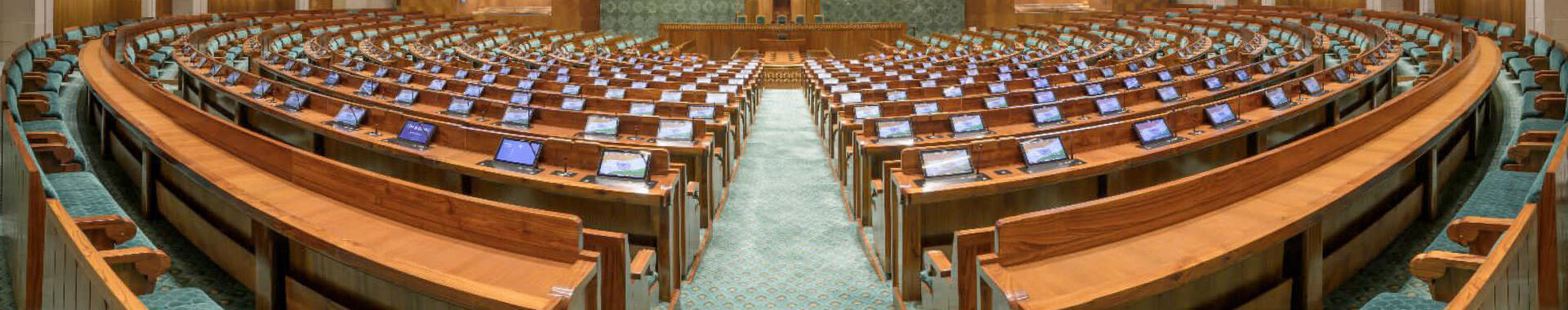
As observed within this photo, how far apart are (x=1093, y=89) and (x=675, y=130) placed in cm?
312

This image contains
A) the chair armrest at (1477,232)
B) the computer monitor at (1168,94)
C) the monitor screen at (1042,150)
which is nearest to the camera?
the chair armrest at (1477,232)

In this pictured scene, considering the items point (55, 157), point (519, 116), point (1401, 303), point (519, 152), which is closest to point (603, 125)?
point (519, 116)

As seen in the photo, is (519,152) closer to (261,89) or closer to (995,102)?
(261,89)

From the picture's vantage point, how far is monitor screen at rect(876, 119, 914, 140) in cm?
471

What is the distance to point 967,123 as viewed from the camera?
497 cm

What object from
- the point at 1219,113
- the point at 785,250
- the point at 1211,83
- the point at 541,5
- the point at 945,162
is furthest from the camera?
the point at 541,5

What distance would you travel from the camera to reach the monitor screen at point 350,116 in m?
4.87

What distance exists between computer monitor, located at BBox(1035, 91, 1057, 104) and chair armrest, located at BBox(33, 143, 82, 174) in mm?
4860

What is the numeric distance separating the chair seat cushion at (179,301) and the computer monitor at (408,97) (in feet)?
13.1

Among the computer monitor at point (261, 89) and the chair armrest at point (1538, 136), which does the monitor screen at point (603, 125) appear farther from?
the chair armrest at point (1538, 136)

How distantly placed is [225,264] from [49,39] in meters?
7.92

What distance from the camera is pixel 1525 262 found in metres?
1.70

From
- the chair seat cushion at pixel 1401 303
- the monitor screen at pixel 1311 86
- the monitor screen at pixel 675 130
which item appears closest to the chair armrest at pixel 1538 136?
the monitor screen at pixel 1311 86

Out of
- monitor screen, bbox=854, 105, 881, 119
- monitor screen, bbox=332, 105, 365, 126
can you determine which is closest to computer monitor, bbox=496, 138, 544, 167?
monitor screen, bbox=332, 105, 365, 126
